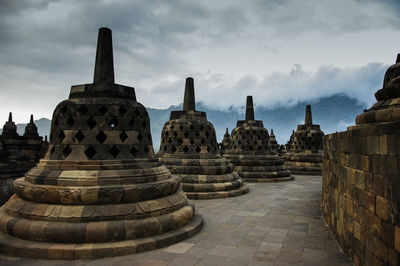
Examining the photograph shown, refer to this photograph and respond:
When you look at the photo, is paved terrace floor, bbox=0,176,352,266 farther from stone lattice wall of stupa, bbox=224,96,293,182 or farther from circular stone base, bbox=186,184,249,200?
stone lattice wall of stupa, bbox=224,96,293,182

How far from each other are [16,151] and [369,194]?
1863 cm

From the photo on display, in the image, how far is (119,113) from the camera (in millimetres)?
5766

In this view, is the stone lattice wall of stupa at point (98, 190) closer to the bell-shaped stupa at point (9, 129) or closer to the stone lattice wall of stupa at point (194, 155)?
the stone lattice wall of stupa at point (194, 155)

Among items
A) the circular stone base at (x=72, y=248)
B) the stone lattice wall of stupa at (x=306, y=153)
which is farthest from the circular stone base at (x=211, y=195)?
the stone lattice wall of stupa at (x=306, y=153)

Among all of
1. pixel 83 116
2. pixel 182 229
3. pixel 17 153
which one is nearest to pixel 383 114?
pixel 182 229

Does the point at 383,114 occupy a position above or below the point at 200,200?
above

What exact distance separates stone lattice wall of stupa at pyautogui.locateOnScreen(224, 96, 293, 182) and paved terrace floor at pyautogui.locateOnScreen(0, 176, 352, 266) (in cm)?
551

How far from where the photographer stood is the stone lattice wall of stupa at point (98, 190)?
4.54 m

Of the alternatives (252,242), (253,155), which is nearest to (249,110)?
(253,155)

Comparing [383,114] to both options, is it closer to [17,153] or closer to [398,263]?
[398,263]

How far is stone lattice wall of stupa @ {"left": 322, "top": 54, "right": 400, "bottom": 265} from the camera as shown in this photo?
296 cm

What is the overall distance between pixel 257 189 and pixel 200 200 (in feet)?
10.3

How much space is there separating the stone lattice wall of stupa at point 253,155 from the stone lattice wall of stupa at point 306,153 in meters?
3.08

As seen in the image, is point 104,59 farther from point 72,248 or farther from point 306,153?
point 306,153
